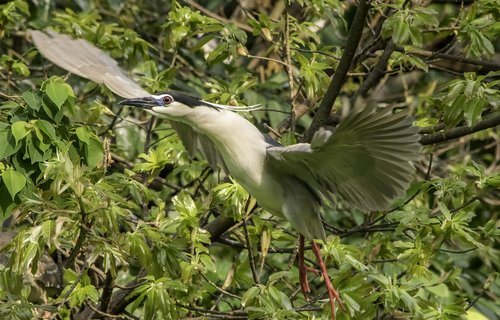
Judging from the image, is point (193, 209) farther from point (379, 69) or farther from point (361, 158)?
point (379, 69)

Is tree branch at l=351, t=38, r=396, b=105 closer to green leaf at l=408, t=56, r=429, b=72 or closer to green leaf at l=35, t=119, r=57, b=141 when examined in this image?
green leaf at l=408, t=56, r=429, b=72

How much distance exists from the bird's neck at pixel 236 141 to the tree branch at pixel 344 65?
0.23 m

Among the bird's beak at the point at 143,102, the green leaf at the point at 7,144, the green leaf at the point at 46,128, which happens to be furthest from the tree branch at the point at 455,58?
the green leaf at the point at 7,144

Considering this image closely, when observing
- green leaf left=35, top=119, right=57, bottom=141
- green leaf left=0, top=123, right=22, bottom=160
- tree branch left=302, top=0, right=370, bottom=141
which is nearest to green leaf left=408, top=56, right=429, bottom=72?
tree branch left=302, top=0, right=370, bottom=141

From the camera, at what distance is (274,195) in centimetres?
289

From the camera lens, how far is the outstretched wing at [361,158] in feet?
8.25

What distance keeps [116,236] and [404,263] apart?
1082 mm

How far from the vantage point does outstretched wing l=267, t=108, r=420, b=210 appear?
2514 millimetres

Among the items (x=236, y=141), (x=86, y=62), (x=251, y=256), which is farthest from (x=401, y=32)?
(x=86, y=62)

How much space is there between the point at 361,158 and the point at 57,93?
0.93 metres

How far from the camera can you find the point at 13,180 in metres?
2.69

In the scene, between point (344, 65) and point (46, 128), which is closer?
point (46, 128)

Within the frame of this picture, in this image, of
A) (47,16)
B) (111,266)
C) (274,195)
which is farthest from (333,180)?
(47,16)

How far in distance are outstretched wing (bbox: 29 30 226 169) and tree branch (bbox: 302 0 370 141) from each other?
38 cm
